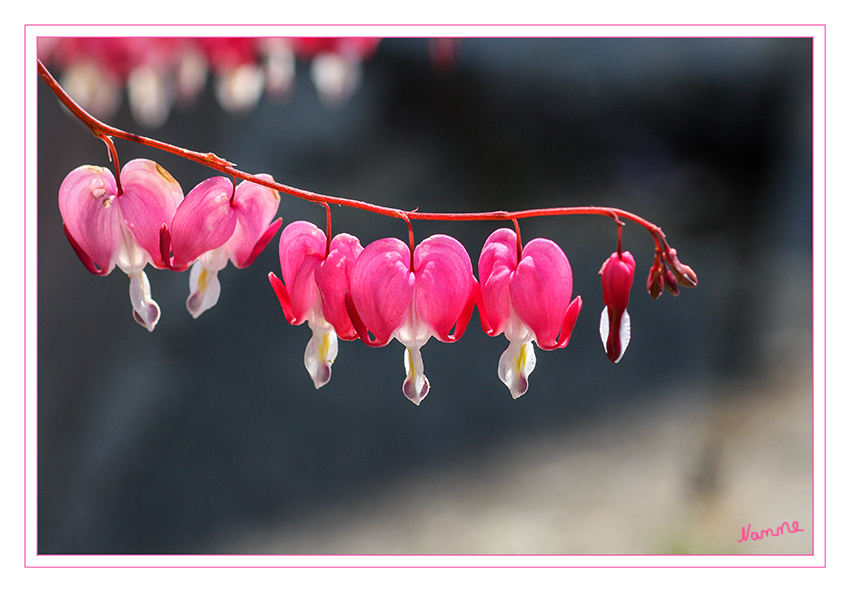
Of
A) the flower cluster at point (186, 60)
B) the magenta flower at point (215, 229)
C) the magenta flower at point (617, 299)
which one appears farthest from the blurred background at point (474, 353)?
the magenta flower at point (617, 299)

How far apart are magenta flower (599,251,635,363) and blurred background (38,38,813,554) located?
5.45 feet

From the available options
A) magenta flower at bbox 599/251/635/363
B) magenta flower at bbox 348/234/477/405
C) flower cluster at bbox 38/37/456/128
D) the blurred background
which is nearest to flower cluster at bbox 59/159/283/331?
magenta flower at bbox 348/234/477/405

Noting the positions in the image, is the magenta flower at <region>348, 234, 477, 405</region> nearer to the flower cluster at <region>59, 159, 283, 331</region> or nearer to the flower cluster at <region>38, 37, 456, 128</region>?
the flower cluster at <region>59, 159, 283, 331</region>

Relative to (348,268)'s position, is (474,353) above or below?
below

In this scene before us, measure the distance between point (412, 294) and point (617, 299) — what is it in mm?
153

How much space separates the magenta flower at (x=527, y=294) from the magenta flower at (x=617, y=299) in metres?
0.03

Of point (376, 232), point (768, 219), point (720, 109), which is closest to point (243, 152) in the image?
point (376, 232)

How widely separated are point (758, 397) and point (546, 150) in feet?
4.16

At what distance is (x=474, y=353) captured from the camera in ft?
7.27

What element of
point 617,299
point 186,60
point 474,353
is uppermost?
point 186,60

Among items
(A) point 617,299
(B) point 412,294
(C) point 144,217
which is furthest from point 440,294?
(C) point 144,217

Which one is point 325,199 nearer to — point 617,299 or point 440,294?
point 440,294

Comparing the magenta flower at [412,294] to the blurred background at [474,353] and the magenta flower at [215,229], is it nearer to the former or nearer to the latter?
the magenta flower at [215,229]
